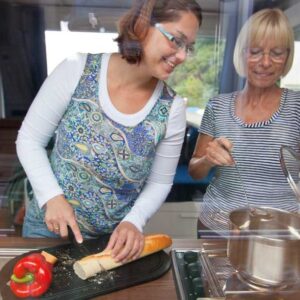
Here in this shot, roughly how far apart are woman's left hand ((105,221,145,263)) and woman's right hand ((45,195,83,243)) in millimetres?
78

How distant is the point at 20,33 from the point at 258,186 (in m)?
0.80

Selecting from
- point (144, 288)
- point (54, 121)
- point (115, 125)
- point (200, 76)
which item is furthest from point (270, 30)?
point (144, 288)

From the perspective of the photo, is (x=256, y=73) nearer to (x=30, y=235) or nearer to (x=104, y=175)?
(x=104, y=175)

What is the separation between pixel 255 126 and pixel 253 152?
66 mm

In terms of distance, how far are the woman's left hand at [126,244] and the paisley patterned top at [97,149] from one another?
122 mm

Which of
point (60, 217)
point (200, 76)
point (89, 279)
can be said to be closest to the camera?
point (89, 279)

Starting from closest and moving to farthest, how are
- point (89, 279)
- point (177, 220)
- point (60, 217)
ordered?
point (89, 279) → point (60, 217) → point (177, 220)

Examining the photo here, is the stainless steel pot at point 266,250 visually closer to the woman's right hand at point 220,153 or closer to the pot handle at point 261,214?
the pot handle at point 261,214

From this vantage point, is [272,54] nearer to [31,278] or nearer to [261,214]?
[261,214]

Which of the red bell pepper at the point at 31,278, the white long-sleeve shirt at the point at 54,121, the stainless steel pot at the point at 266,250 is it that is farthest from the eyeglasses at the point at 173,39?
the red bell pepper at the point at 31,278

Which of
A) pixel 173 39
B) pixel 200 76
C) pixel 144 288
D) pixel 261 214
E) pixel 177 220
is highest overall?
pixel 173 39

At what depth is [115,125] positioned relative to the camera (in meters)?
0.79

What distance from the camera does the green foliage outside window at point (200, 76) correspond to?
3.10 feet

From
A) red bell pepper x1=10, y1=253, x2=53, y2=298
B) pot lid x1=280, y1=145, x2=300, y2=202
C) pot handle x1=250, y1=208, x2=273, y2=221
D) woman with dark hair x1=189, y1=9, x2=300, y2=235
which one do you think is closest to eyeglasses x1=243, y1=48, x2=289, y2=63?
woman with dark hair x1=189, y1=9, x2=300, y2=235
